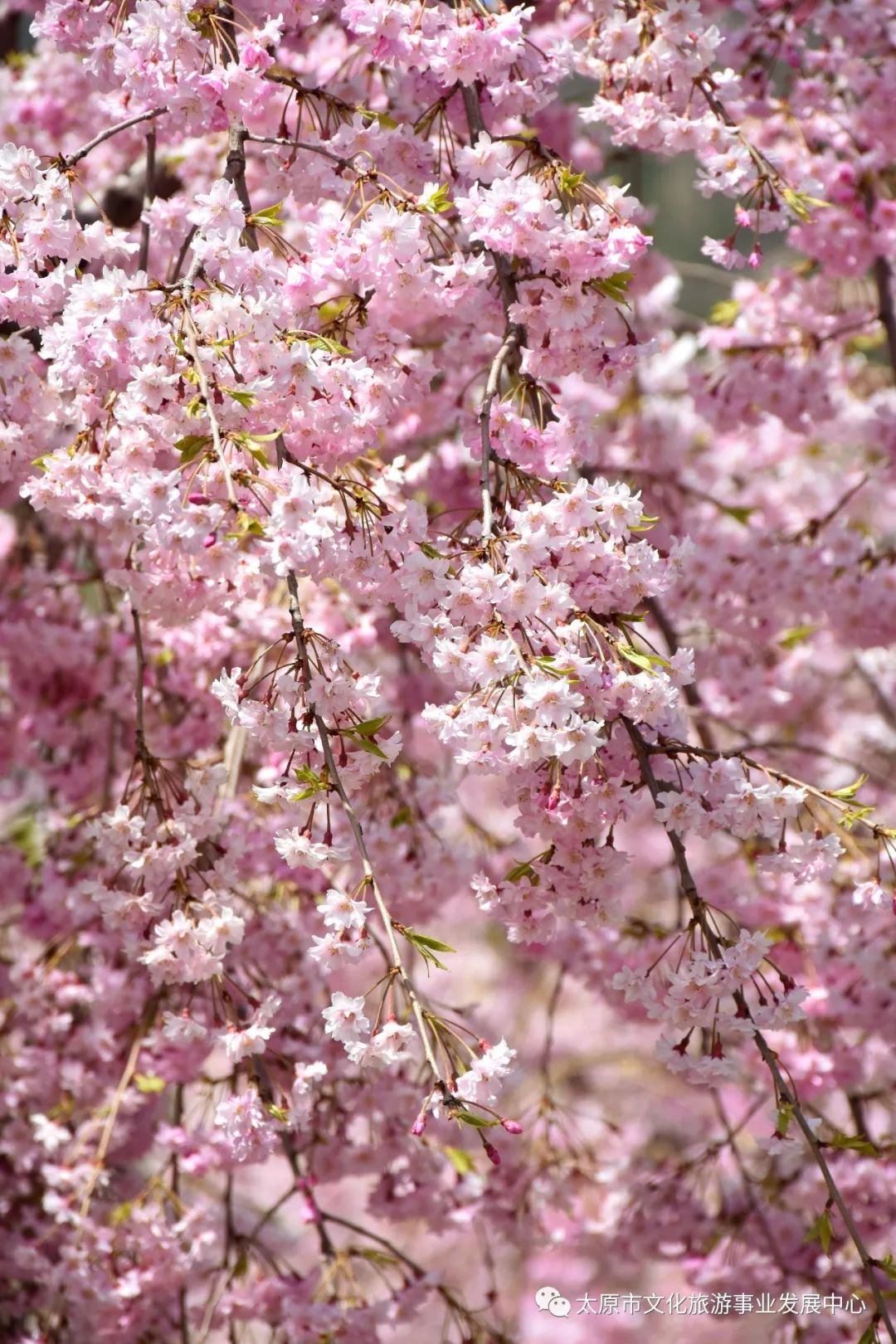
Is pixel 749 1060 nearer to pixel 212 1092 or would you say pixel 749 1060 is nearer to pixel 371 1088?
pixel 371 1088

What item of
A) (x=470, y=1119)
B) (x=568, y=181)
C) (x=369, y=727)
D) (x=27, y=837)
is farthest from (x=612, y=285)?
(x=27, y=837)

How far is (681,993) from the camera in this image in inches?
73.6

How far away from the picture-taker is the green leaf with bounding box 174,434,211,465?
1756 millimetres

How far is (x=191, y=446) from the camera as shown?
175cm

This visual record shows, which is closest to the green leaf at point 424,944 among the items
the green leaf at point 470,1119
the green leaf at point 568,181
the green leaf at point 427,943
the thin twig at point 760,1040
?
the green leaf at point 427,943

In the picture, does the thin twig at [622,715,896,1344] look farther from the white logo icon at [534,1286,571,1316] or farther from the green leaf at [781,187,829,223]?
the green leaf at [781,187,829,223]

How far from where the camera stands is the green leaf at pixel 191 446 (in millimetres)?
1756

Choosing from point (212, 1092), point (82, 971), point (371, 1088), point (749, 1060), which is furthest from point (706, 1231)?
point (82, 971)

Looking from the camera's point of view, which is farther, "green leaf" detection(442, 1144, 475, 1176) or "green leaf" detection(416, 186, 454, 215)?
"green leaf" detection(442, 1144, 475, 1176)

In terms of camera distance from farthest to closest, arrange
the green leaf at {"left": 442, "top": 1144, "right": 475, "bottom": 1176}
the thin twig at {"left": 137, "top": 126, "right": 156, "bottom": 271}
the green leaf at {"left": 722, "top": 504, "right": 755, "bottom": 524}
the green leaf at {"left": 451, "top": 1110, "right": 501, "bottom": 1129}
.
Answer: the green leaf at {"left": 722, "top": 504, "right": 755, "bottom": 524}, the green leaf at {"left": 442, "top": 1144, "right": 475, "bottom": 1176}, the thin twig at {"left": 137, "top": 126, "right": 156, "bottom": 271}, the green leaf at {"left": 451, "top": 1110, "right": 501, "bottom": 1129}

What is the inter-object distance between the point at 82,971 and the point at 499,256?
2049 mm

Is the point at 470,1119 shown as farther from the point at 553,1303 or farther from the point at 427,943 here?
the point at 553,1303

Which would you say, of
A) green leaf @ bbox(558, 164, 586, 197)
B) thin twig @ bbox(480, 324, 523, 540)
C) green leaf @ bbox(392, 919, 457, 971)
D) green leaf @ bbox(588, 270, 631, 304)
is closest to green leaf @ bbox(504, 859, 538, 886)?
green leaf @ bbox(392, 919, 457, 971)

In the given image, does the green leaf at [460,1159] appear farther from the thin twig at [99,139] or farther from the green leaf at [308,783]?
the thin twig at [99,139]
